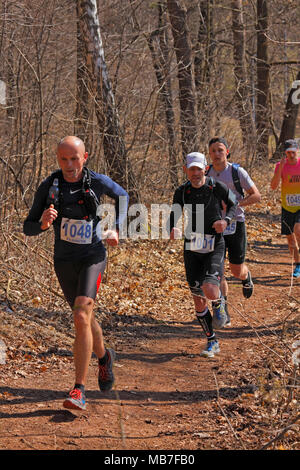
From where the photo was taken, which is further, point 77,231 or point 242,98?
point 242,98

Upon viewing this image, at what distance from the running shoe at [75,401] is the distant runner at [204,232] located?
214cm

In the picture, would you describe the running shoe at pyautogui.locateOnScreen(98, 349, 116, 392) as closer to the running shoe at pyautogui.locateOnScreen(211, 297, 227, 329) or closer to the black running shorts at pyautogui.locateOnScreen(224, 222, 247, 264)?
the running shoe at pyautogui.locateOnScreen(211, 297, 227, 329)

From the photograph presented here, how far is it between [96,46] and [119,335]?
198 inches

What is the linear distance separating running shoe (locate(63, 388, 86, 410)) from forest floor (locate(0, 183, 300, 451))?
0.13 meters

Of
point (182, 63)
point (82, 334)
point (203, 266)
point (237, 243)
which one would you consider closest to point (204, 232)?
point (203, 266)

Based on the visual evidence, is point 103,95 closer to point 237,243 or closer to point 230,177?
point 230,177

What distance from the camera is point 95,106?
10.0 meters

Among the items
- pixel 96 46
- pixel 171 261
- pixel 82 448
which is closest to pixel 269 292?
pixel 171 261

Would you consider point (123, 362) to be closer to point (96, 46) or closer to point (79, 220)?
point (79, 220)

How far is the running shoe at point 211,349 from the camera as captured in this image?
721 centimetres

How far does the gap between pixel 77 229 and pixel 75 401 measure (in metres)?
1.39

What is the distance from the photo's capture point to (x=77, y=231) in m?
5.45

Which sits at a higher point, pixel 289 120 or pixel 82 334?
pixel 289 120

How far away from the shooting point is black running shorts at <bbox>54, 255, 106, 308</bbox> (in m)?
5.42
